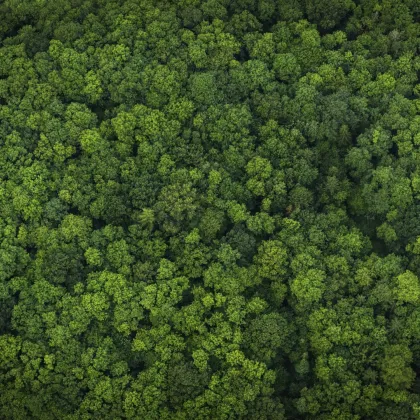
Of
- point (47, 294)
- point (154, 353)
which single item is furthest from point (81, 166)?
point (154, 353)

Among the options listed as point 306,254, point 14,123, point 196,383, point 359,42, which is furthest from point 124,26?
point 196,383

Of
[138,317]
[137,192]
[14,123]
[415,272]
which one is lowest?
[415,272]

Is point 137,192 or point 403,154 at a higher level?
point 137,192

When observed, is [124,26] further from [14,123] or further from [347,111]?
[347,111]

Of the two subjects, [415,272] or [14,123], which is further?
[14,123]

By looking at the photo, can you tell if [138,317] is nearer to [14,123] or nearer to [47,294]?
[47,294]

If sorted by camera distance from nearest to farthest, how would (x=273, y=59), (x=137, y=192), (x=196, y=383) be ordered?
(x=196, y=383) → (x=137, y=192) → (x=273, y=59)

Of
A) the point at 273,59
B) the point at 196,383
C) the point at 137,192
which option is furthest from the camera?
the point at 273,59
